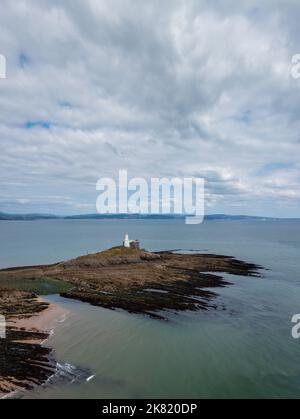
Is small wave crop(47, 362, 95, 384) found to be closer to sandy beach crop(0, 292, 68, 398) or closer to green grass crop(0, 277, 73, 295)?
sandy beach crop(0, 292, 68, 398)

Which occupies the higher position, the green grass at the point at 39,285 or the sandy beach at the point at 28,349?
the sandy beach at the point at 28,349

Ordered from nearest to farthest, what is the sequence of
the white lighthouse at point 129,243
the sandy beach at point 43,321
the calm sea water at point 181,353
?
the calm sea water at point 181,353, the sandy beach at point 43,321, the white lighthouse at point 129,243

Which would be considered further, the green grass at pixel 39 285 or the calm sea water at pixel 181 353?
the green grass at pixel 39 285

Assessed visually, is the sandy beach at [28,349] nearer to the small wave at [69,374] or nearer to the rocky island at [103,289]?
the rocky island at [103,289]

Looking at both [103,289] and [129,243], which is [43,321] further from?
[129,243]

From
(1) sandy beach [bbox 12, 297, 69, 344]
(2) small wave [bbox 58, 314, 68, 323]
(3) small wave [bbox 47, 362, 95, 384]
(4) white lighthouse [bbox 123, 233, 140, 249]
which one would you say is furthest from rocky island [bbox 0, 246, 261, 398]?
(4) white lighthouse [bbox 123, 233, 140, 249]

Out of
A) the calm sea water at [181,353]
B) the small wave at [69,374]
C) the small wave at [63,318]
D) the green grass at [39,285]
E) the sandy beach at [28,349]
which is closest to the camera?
the sandy beach at [28,349]

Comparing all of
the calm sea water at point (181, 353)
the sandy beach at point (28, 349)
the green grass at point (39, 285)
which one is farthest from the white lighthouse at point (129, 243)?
the sandy beach at point (28, 349)
